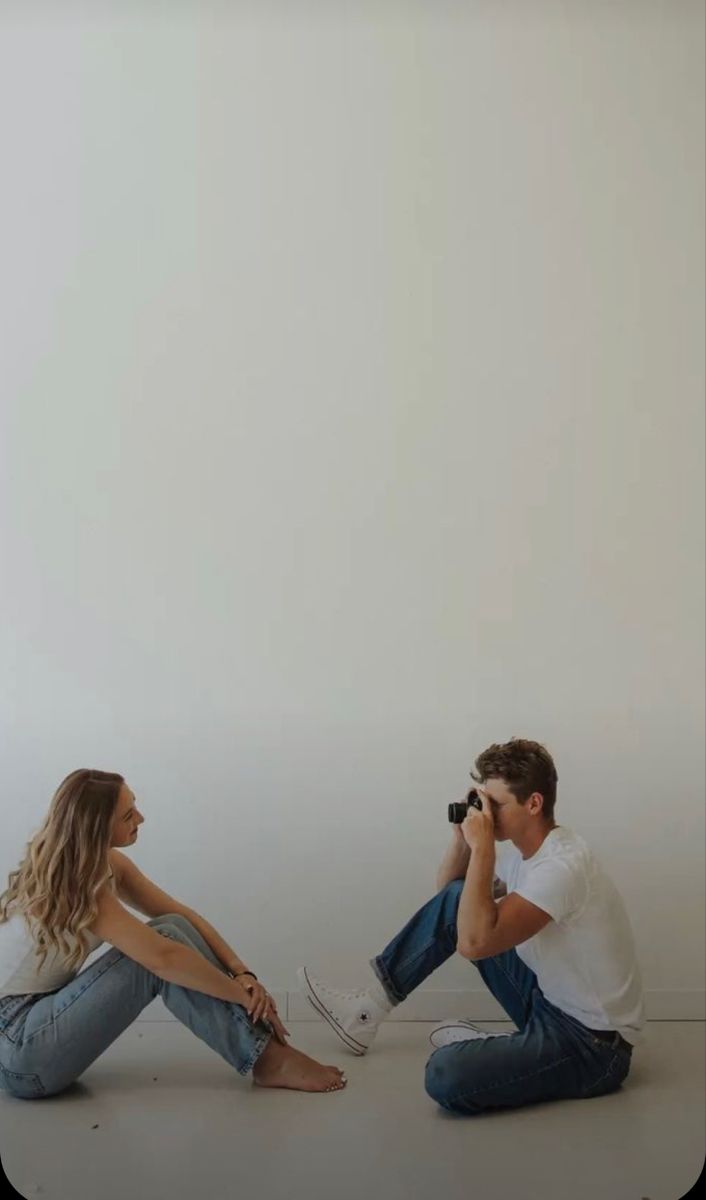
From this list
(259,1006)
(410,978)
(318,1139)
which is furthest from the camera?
(410,978)

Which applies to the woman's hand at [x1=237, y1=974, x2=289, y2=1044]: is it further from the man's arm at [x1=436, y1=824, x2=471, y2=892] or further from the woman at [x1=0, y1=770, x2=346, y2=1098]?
the man's arm at [x1=436, y1=824, x2=471, y2=892]

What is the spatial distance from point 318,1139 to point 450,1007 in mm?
378

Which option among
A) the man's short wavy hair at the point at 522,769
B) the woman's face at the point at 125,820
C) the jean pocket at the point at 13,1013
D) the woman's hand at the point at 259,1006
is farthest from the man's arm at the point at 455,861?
the jean pocket at the point at 13,1013

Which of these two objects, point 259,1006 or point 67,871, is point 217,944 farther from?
point 67,871

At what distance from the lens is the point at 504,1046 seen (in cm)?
200

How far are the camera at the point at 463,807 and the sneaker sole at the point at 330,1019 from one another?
39 cm

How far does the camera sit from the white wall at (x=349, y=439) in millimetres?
2182

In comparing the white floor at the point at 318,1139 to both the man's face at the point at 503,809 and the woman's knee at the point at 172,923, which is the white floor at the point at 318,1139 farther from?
the man's face at the point at 503,809

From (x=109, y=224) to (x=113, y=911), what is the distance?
1233mm

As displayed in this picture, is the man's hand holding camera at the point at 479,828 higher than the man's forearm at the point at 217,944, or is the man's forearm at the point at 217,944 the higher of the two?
the man's hand holding camera at the point at 479,828

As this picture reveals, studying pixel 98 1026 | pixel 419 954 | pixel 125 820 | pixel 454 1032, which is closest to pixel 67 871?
pixel 125 820

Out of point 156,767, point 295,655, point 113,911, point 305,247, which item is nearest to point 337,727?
point 295,655

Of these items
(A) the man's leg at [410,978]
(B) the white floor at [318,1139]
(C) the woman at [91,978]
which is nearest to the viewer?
(B) the white floor at [318,1139]

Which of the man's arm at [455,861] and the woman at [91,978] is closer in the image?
the woman at [91,978]
